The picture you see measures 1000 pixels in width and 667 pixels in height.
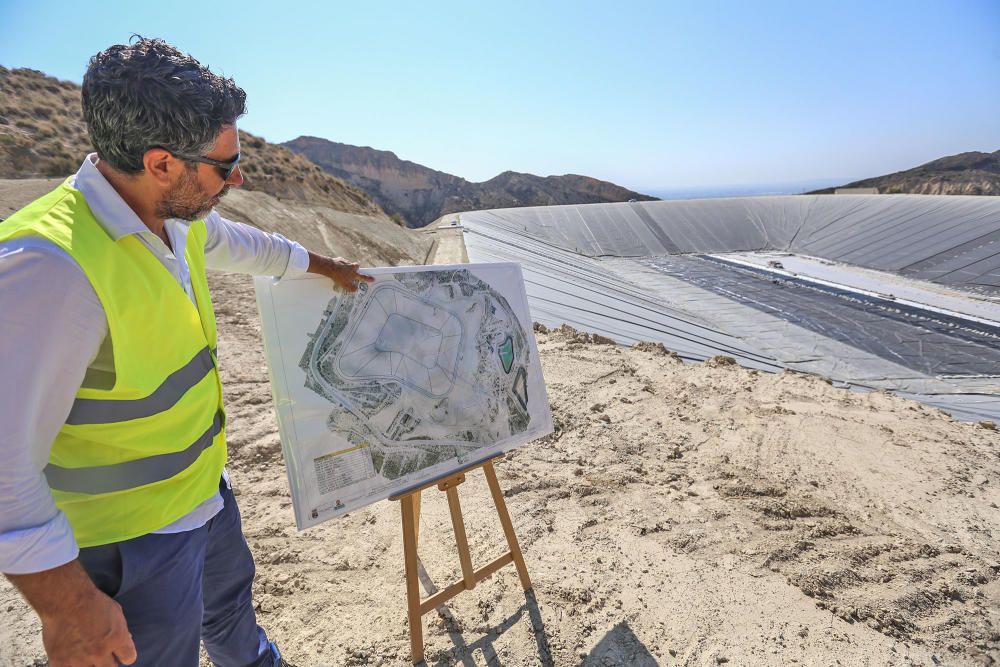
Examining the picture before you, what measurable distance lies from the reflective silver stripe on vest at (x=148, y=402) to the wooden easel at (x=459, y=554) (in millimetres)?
1062

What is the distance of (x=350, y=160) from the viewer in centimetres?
4972

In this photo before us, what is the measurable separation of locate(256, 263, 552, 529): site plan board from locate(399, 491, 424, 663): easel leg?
0.13 metres

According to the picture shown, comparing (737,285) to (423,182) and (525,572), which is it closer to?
(525,572)

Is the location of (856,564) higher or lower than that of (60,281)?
lower

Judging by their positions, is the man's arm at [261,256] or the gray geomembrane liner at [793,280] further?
the gray geomembrane liner at [793,280]

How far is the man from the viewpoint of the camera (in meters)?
1.03

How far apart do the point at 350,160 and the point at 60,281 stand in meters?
53.6

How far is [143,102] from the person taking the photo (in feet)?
3.84

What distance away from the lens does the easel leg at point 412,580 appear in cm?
229

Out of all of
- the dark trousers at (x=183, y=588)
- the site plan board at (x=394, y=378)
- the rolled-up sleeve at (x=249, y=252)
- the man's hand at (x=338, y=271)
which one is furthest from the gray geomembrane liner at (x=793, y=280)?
the dark trousers at (x=183, y=588)

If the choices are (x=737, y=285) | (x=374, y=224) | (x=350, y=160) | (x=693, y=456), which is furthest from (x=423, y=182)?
(x=693, y=456)

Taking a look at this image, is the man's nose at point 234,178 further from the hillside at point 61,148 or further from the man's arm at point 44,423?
the hillside at point 61,148

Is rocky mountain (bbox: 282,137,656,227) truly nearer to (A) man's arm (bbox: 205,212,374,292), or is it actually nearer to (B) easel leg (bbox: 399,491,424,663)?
(A) man's arm (bbox: 205,212,374,292)

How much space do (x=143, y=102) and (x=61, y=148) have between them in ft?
53.8
